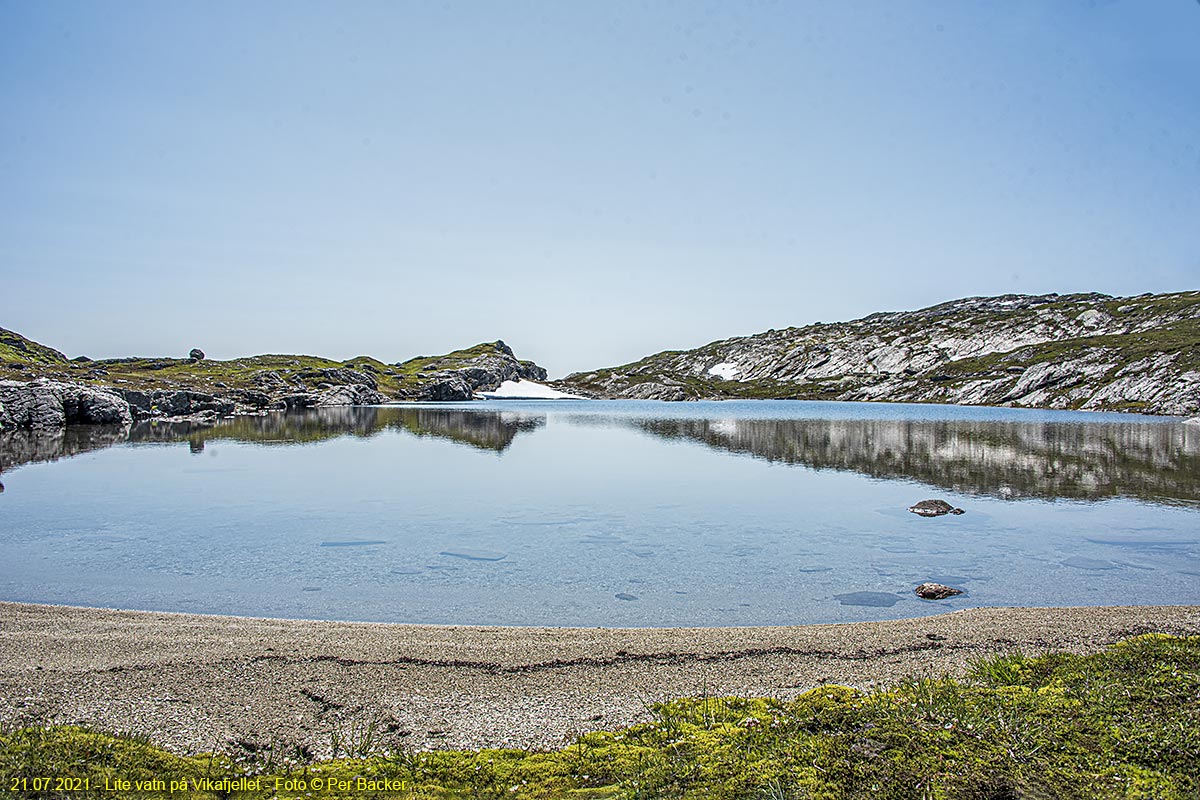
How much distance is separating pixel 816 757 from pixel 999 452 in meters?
65.0

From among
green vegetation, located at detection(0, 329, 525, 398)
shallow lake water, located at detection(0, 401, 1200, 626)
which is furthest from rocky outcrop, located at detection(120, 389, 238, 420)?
shallow lake water, located at detection(0, 401, 1200, 626)

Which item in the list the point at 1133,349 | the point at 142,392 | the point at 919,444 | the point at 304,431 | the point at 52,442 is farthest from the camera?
the point at 1133,349

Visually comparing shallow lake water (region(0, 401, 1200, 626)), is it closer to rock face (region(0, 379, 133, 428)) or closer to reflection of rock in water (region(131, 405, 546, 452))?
reflection of rock in water (region(131, 405, 546, 452))

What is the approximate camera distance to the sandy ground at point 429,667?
11547 mm

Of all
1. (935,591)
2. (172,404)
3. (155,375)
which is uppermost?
(155,375)

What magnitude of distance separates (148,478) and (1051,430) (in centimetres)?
9945

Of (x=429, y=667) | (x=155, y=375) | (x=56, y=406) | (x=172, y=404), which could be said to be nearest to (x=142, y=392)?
(x=172, y=404)

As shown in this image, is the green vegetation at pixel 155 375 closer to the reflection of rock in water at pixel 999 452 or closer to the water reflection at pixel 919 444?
the water reflection at pixel 919 444

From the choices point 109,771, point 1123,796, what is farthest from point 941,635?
point 109,771

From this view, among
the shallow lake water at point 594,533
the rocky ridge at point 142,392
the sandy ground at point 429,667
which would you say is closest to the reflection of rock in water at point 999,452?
the shallow lake water at point 594,533

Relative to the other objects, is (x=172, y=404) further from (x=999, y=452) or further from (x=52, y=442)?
(x=999, y=452)

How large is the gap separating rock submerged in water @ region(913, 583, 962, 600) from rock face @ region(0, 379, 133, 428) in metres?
107

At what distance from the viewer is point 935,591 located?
21.5 m

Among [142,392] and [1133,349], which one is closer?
[142,392]
